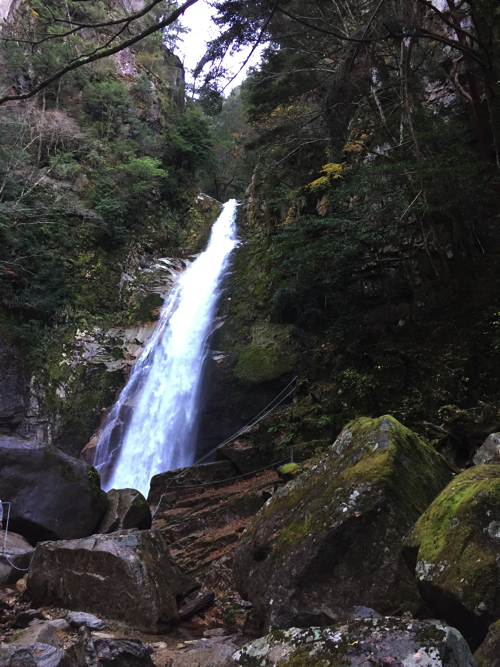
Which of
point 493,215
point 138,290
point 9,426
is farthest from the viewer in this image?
point 138,290

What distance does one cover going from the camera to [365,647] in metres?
1.74

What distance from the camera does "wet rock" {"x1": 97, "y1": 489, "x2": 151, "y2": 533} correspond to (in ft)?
22.2

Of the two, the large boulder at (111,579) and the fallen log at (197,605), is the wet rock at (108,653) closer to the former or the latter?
the large boulder at (111,579)

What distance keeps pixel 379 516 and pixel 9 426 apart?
1321 centimetres

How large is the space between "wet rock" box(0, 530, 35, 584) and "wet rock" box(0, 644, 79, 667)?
8.78 ft

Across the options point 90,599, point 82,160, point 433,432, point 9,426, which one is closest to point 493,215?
point 433,432

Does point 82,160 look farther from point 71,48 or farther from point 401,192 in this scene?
point 401,192

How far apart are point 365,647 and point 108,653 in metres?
1.86

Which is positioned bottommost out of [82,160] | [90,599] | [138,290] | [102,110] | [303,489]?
[90,599]

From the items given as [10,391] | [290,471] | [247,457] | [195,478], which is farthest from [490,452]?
[10,391]

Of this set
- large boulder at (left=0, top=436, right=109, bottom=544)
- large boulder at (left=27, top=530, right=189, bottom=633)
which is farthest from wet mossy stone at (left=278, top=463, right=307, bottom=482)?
large boulder at (left=0, top=436, right=109, bottom=544)

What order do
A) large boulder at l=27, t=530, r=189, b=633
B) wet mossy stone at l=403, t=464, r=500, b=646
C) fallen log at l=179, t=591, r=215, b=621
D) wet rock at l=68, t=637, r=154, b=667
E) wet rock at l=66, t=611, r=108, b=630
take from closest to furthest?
1. wet mossy stone at l=403, t=464, r=500, b=646
2. wet rock at l=68, t=637, r=154, b=667
3. wet rock at l=66, t=611, r=108, b=630
4. large boulder at l=27, t=530, r=189, b=633
5. fallen log at l=179, t=591, r=215, b=621

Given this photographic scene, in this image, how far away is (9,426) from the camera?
13.2 m

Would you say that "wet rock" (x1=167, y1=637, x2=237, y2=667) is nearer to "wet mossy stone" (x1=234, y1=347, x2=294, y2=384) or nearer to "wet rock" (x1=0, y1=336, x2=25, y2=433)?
"wet mossy stone" (x1=234, y1=347, x2=294, y2=384)
